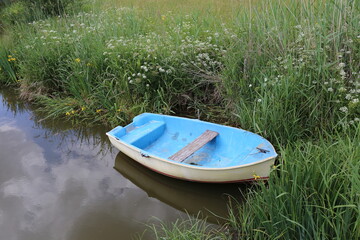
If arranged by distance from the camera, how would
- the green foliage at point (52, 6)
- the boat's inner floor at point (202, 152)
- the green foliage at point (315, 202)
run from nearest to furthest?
the green foliage at point (315, 202)
the boat's inner floor at point (202, 152)
the green foliage at point (52, 6)

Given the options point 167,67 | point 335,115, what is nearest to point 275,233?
point 335,115

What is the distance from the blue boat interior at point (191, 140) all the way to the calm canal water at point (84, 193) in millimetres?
314

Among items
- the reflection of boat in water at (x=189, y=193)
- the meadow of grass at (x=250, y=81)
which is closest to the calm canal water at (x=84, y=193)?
the reflection of boat in water at (x=189, y=193)

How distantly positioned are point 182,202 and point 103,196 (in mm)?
908

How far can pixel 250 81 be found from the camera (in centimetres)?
434

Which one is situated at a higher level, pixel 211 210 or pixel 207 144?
pixel 207 144

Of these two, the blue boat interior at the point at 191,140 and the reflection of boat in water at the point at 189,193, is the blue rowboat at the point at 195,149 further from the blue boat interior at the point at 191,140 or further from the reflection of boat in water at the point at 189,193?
the reflection of boat in water at the point at 189,193

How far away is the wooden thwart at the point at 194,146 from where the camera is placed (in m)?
3.76

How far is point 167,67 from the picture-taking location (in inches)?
200

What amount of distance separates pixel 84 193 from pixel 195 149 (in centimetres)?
138

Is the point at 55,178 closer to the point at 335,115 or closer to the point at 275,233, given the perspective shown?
the point at 275,233

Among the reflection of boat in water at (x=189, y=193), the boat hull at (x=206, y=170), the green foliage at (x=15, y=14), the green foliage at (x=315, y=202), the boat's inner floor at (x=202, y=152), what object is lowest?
the reflection of boat in water at (x=189, y=193)

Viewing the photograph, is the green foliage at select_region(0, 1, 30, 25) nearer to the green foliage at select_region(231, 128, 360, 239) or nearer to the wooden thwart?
the wooden thwart

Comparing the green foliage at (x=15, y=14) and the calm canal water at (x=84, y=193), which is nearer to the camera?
the calm canal water at (x=84, y=193)
